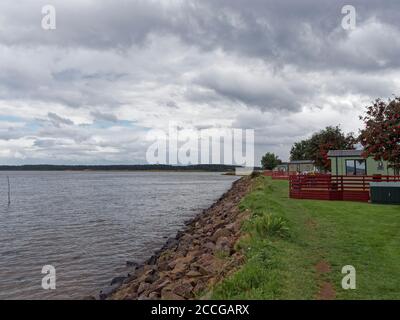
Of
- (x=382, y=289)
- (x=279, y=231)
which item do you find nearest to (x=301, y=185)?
(x=279, y=231)

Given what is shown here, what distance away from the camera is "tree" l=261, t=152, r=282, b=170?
5123 inches

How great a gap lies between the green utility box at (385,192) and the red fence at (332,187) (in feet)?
4.63

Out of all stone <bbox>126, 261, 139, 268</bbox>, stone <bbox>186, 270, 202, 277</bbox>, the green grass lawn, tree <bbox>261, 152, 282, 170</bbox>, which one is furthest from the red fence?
tree <bbox>261, 152, 282, 170</bbox>

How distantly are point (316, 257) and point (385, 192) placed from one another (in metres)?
12.6

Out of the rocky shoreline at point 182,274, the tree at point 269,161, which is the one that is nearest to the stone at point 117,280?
the rocky shoreline at point 182,274

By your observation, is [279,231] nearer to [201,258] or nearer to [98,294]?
[201,258]

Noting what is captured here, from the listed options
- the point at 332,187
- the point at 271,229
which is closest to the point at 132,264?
the point at 271,229

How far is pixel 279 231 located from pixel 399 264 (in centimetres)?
381

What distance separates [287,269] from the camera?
27.6ft

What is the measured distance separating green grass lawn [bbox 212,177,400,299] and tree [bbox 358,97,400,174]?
450 cm

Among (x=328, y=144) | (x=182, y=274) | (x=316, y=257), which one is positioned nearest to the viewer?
(x=316, y=257)

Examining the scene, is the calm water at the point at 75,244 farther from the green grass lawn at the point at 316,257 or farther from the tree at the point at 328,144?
the tree at the point at 328,144

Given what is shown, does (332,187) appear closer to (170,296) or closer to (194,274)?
(194,274)

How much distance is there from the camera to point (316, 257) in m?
9.63
